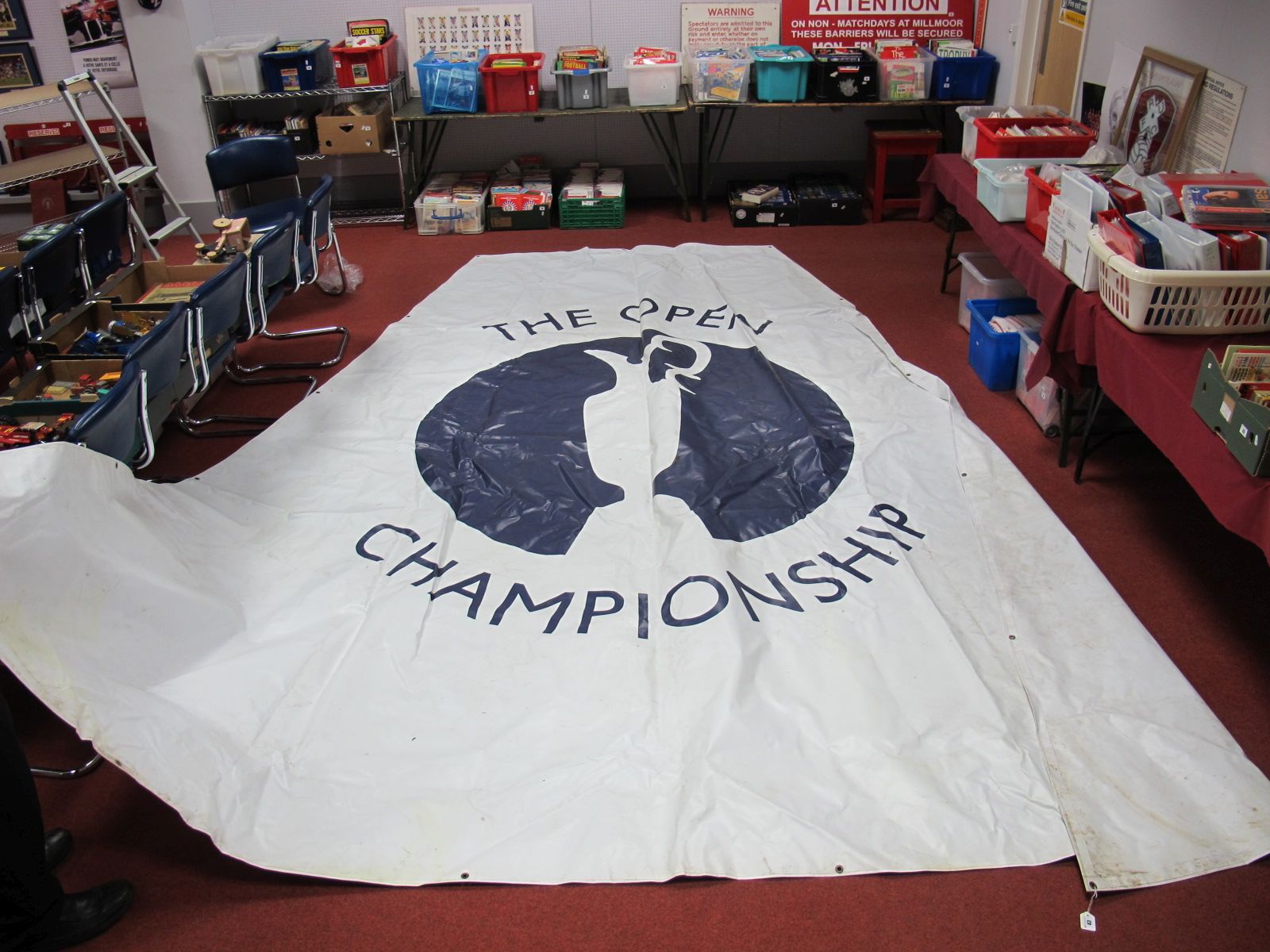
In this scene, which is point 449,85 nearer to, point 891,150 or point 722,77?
point 722,77

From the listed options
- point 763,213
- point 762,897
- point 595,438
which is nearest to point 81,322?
point 595,438

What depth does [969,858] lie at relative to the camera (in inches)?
92.1

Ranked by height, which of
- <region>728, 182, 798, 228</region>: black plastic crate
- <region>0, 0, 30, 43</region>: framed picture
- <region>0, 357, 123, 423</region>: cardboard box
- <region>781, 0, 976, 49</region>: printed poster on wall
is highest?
<region>0, 0, 30, 43</region>: framed picture

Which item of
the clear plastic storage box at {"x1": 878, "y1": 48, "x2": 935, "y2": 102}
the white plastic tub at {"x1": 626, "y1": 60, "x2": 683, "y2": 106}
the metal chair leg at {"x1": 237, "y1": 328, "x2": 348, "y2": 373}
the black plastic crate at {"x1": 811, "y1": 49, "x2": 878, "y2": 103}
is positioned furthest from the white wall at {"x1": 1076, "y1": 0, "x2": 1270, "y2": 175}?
the metal chair leg at {"x1": 237, "y1": 328, "x2": 348, "y2": 373}

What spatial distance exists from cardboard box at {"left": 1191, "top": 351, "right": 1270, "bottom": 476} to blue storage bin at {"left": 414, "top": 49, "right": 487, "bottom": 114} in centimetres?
507

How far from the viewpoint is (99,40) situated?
21.8 feet

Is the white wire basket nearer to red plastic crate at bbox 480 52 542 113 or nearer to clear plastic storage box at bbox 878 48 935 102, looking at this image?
clear plastic storage box at bbox 878 48 935 102

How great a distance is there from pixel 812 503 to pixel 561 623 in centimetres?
109

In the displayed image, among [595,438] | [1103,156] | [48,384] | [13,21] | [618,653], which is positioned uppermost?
[13,21]

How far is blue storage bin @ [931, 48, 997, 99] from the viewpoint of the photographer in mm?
6371

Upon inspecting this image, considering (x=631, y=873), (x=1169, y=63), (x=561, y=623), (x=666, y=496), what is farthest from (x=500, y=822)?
(x=1169, y=63)

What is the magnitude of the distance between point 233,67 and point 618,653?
541 cm

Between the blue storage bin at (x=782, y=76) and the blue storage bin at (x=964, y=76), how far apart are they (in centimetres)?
85

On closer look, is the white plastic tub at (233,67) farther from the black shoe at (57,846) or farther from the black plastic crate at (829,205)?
the black shoe at (57,846)
